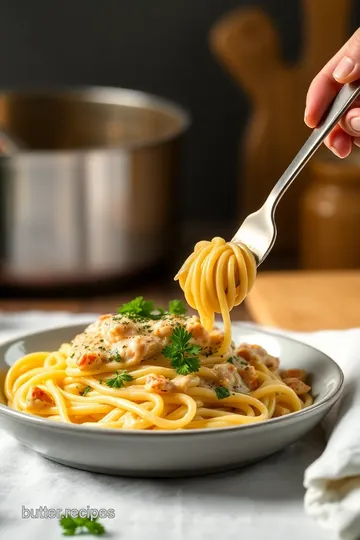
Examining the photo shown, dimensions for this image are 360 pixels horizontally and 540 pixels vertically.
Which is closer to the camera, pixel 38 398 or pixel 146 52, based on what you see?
pixel 38 398

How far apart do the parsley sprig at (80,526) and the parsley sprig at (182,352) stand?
52 cm

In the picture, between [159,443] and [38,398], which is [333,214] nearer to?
[38,398]

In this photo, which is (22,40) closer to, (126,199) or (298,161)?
(126,199)

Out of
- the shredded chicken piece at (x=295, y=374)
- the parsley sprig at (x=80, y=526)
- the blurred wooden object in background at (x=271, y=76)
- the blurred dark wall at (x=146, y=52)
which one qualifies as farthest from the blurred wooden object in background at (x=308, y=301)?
the blurred dark wall at (x=146, y=52)

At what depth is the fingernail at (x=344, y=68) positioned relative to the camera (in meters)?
2.65

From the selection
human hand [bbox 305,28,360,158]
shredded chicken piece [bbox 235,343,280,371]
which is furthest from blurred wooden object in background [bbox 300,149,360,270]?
shredded chicken piece [bbox 235,343,280,371]

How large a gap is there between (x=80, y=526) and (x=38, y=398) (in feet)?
1.60

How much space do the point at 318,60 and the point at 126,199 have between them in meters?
1.47

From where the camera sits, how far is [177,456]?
2.17 m

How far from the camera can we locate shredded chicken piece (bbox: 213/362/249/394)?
2486 millimetres

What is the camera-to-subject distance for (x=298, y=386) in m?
2.63

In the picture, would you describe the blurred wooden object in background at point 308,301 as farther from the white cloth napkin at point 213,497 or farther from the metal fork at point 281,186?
the white cloth napkin at point 213,497

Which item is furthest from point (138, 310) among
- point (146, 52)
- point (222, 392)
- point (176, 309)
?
point (146, 52)

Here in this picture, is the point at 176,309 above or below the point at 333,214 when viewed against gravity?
above
